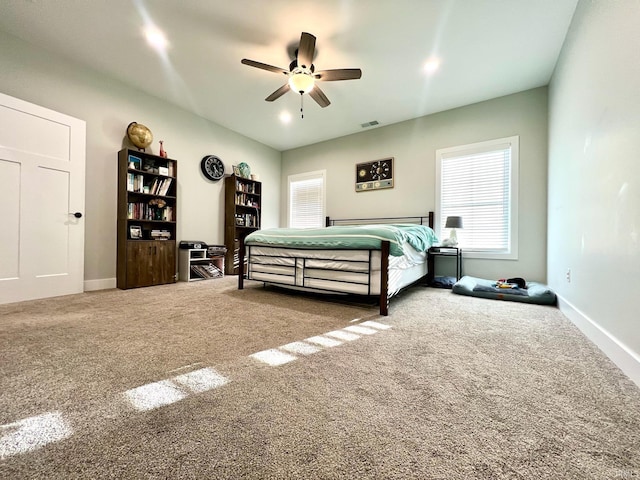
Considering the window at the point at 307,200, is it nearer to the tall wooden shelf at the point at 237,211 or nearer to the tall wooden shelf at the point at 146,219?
the tall wooden shelf at the point at 237,211

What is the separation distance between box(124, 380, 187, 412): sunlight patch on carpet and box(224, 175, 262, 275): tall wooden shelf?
395 cm

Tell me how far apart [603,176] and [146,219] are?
479 cm

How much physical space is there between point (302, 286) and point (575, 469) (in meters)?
2.34

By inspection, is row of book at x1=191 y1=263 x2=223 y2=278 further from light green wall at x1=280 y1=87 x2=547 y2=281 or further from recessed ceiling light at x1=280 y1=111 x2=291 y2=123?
recessed ceiling light at x1=280 y1=111 x2=291 y2=123

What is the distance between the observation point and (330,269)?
268cm

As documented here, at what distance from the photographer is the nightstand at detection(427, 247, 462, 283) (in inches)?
155

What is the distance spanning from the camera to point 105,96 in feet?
11.5

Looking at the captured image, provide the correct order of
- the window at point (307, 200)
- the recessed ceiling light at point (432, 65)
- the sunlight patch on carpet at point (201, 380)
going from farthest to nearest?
the window at point (307, 200) → the recessed ceiling light at point (432, 65) → the sunlight patch on carpet at point (201, 380)

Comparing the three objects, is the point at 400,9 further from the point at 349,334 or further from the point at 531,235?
the point at 531,235

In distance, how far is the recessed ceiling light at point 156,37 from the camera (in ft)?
8.89

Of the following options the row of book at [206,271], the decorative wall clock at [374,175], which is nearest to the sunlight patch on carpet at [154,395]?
the row of book at [206,271]

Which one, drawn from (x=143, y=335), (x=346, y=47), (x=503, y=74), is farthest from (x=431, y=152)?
(x=143, y=335)

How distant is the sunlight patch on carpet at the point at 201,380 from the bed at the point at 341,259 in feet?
4.99

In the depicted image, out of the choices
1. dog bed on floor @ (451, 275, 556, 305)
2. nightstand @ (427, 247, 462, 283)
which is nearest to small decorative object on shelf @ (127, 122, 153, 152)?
nightstand @ (427, 247, 462, 283)
